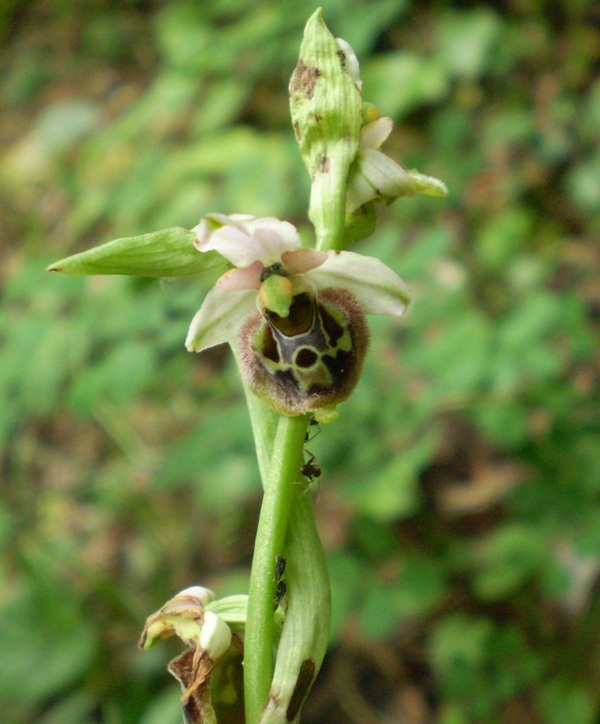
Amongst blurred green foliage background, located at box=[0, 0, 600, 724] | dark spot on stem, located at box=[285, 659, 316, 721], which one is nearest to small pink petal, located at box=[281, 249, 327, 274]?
dark spot on stem, located at box=[285, 659, 316, 721]

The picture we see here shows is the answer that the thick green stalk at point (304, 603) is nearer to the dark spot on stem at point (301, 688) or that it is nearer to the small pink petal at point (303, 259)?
the dark spot on stem at point (301, 688)

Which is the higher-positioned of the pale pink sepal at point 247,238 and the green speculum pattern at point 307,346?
the pale pink sepal at point 247,238

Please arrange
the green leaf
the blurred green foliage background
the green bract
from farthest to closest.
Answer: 1. the blurred green foliage background
2. the green bract
3. the green leaf

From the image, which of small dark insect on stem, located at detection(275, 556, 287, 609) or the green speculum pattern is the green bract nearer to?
the green speculum pattern

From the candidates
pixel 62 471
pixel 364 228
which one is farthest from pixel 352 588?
pixel 62 471

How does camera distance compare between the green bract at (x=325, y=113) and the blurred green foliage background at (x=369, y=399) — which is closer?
the green bract at (x=325, y=113)

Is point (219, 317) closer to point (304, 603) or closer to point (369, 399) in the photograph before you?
point (304, 603)

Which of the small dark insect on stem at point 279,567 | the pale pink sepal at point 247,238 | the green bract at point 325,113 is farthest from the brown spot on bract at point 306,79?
the small dark insect on stem at point 279,567
